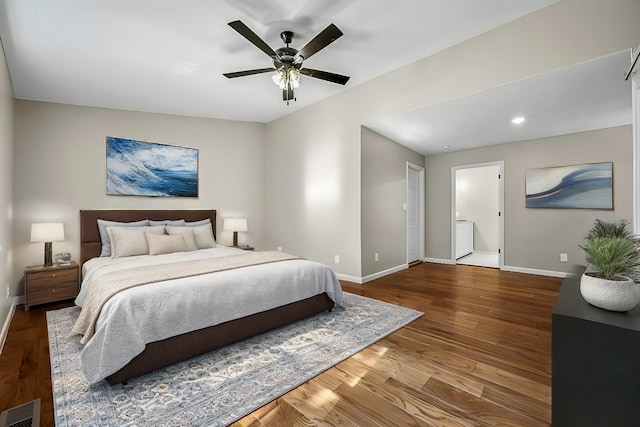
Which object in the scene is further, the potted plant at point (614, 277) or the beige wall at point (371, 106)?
the beige wall at point (371, 106)

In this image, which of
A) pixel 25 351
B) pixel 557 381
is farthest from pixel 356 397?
pixel 25 351

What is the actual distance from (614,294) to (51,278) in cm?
499

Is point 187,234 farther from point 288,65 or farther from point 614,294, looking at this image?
point 614,294

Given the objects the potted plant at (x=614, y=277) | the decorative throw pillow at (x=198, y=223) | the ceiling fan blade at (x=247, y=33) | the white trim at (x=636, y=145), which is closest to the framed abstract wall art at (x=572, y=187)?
the white trim at (x=636, y=145)

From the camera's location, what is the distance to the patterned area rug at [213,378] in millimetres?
1571

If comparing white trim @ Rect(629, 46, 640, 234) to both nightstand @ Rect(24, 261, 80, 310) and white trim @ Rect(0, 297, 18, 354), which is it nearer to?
white trim @ Rect(0, 297, 18, 354)

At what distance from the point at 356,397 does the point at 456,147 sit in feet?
16.8

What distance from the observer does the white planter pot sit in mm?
1181

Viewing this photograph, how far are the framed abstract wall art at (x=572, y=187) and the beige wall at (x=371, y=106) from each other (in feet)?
2.07

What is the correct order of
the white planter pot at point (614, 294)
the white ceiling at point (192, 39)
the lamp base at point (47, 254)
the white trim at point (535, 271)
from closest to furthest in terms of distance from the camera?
the white planter pot at point (614, 294) < the white ceiling at point (192, 39) < the lamp base at point (47, 254) < the white trim at point (535, 271)

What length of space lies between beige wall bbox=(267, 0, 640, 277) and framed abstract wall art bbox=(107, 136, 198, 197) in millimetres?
1503

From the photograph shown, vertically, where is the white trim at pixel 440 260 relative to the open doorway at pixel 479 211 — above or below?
below

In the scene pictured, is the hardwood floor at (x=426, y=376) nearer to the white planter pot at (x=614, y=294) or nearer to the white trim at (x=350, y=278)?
the white planter pot at (x=614, y=294)

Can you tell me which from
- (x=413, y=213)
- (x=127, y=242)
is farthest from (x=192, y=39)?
(x=413, y=213)
